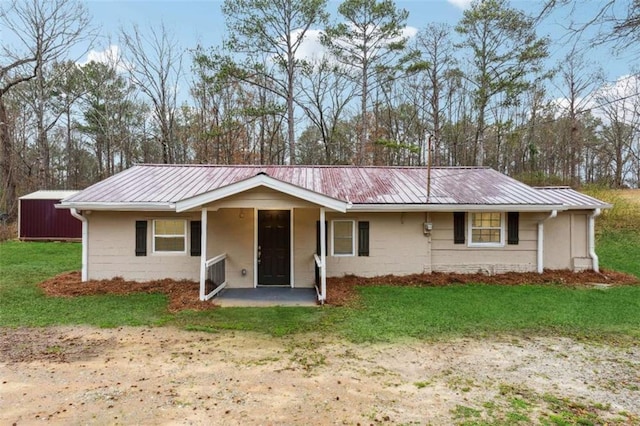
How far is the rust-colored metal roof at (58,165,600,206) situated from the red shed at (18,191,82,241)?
8.02 meters

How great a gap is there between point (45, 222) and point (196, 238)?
12.1 m

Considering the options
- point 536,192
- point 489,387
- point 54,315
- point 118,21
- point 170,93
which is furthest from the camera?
point 170,93

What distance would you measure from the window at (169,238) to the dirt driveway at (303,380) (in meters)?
3.60

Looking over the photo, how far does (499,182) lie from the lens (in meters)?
11.3

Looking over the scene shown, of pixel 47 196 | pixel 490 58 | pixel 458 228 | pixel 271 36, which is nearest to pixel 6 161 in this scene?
pixel 47 196

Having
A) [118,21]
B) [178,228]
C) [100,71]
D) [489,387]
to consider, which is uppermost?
[118,21]

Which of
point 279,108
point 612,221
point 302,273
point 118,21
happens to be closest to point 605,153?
point 612,221

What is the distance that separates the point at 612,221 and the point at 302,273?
15.8 metres

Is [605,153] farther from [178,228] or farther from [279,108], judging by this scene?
[178,228]

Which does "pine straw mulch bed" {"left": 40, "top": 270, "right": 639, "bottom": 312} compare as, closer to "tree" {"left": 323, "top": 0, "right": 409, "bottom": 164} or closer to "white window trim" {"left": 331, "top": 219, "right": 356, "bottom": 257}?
"white window trim" {"left": 331, "top": 219, "right": 356, "bottom": 257}

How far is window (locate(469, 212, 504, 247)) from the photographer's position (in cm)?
1015

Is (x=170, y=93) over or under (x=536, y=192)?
over

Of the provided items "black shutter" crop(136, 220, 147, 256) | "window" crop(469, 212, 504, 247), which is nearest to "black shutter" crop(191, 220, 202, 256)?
"black shutter" crop(136, 220, 147, 256)

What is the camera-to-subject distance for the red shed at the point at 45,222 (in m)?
16.8
